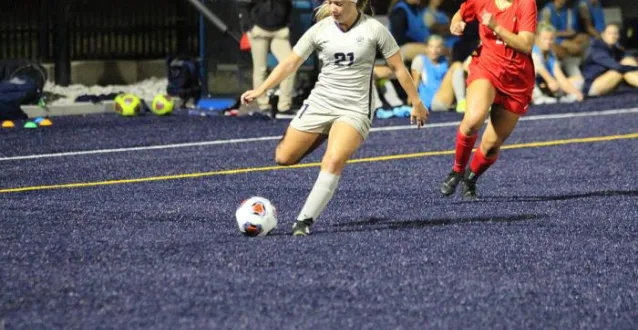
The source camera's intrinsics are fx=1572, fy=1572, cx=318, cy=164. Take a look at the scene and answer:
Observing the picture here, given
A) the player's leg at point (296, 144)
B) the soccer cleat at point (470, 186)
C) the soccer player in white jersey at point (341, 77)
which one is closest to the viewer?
the soccer player in white jersey at point (341, 77)

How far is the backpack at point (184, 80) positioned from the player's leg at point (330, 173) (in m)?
11.1

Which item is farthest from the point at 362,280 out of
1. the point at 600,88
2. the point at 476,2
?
the point at 600,88

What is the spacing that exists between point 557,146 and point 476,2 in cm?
476

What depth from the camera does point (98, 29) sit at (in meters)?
23.5

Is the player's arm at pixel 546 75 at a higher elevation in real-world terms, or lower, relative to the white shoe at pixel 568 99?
higher

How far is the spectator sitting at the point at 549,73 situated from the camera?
71.5 ft

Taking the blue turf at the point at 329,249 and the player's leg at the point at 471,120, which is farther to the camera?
the player's leg at the point at 471,120

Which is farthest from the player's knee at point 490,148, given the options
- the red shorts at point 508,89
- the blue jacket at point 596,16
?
the blue jacket at point 596,16

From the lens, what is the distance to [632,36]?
27.6 meters

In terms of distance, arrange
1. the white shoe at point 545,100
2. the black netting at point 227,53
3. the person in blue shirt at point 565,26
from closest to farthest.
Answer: the black netting at point 227,53 < the white shoe at point 545,100 < the person in blue shirt at point 565,26

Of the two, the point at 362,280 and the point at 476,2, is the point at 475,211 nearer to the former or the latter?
the point at 476,2

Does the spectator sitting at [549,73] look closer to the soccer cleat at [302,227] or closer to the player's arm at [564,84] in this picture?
the player's arm at [564,84]

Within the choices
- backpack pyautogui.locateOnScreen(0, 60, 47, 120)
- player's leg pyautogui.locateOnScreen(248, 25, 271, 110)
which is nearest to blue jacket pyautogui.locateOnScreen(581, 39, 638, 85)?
player's leg pyautogui.locateOnScreen(248, 25, 271, 110)

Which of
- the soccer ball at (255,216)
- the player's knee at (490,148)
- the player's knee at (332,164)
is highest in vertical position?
the player's knee at (332,164)
